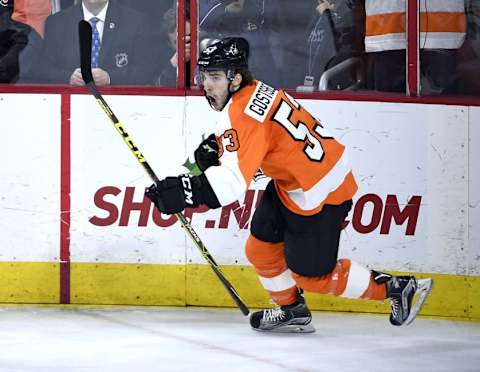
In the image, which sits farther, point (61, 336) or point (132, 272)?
point (132, 272)

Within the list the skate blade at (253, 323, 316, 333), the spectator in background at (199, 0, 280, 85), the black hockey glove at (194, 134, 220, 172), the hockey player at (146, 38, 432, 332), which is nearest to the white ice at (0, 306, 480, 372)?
the skate blade at (253, 323, 316, 333)

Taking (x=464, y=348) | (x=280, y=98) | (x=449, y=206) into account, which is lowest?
(x=464, y=348)

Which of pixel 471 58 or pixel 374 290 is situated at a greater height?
pixel 471 58

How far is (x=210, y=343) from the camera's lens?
4.25 metres

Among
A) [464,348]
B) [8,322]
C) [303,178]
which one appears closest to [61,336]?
[8,322]

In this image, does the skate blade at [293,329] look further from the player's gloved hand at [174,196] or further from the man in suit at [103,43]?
the man in suit at [103,43]

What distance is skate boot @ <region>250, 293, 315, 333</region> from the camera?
176 inches

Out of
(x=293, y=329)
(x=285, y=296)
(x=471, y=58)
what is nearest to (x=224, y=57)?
(x=285, y=296)

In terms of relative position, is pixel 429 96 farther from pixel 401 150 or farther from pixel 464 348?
pixel 464 348

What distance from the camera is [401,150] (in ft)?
15.6

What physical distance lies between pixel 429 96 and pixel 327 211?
0.84 meters

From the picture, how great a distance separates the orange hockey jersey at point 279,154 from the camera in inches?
153

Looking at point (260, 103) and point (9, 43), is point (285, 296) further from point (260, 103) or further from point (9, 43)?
point (9, 43)

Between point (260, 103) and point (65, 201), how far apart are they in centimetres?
113
